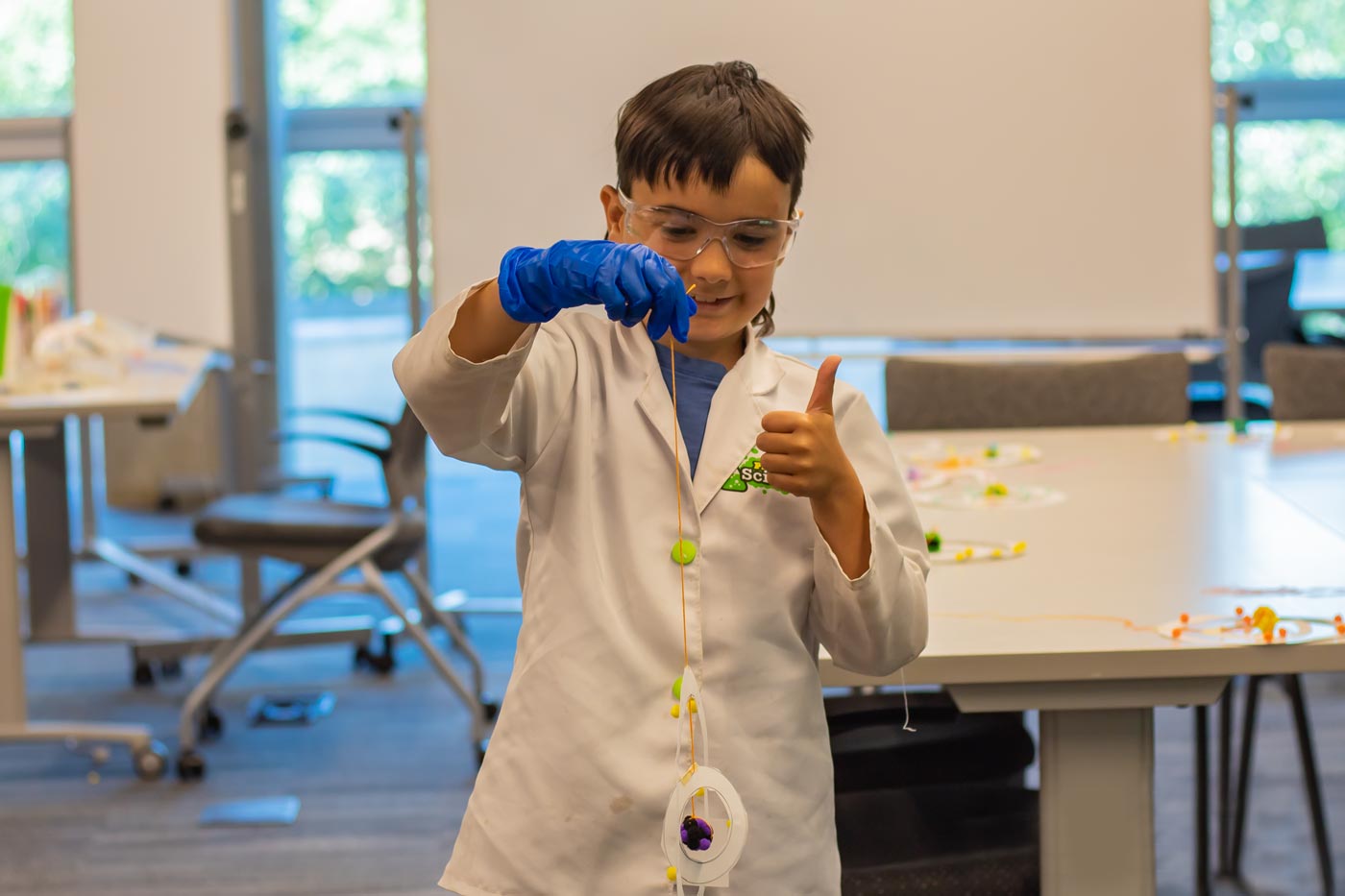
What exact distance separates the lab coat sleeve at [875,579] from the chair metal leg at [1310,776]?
1.28m

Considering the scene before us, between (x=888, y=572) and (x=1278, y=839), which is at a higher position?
(x=888, y=572)

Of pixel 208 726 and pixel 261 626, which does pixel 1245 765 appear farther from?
pixel 208 726

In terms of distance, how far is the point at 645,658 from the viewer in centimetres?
104

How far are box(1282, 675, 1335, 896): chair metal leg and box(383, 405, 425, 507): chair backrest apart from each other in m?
1.71

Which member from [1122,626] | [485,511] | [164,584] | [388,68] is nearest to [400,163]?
[388,68]

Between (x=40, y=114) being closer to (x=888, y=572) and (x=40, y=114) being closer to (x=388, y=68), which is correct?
(x=388, y=68)

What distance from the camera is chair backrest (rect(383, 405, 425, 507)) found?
301cm

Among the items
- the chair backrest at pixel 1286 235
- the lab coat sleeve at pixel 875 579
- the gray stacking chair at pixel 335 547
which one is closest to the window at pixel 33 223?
the gray stacking chair at pixel 335 547

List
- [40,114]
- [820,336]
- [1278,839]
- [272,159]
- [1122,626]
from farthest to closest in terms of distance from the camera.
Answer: [40,114] < [272,159] < [820,336] < [1278,839] < [1122,626]

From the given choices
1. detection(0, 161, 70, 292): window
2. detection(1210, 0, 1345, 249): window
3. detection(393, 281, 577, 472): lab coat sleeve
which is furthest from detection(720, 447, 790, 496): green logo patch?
detection(0, 161, 70, 292): window

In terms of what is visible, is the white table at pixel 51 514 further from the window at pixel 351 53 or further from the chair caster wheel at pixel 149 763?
the window at pixel 351 53

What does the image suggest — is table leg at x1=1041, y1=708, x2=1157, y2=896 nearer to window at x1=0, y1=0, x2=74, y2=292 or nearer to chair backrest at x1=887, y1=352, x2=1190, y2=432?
chair backrest at x1=887, y1=352, x2=1190, y2=432

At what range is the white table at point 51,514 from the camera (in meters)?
2.82

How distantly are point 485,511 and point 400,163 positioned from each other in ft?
4.01
